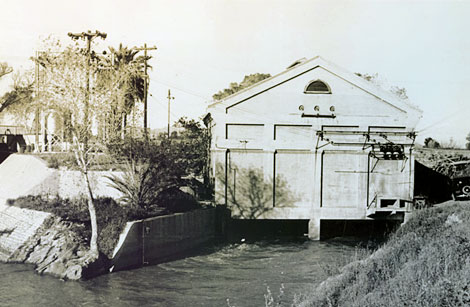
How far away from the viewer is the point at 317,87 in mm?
27266

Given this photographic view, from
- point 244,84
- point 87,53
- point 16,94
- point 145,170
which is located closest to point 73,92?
point 87,53

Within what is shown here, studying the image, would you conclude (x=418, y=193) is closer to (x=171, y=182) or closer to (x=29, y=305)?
(x=171, y=182)

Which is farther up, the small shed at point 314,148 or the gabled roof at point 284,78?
the gabled roof at point 284,78

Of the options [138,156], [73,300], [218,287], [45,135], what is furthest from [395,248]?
[45,135]

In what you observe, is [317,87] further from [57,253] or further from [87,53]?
[57,253]

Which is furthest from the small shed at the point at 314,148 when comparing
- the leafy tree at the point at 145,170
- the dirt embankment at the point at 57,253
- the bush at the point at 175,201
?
the dirt embankment at the point at 57,253

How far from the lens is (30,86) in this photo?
35.3 metres

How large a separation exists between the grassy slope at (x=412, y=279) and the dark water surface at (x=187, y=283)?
4.73 m

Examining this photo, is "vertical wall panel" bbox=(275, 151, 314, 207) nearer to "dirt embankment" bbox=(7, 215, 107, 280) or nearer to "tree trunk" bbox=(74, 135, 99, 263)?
"tree trunk" bbox=(74, 135, 99, 263)

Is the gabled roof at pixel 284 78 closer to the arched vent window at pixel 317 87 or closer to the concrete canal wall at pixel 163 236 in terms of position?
the arched vent window at pixel 317 87

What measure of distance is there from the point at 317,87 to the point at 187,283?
1473cm

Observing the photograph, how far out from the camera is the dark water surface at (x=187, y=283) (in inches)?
650

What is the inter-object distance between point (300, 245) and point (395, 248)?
1351cm

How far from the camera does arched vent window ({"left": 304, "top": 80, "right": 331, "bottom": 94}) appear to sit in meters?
27.2
